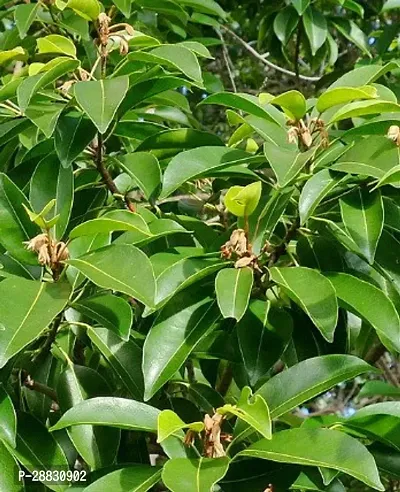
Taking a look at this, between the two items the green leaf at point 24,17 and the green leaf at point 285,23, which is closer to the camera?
the green leaf at point 24,17

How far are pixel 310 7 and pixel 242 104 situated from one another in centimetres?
135

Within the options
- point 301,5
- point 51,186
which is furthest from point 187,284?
point 301,5

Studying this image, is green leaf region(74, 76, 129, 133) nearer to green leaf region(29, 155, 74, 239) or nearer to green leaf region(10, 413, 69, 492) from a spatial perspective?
green leaf region(29, 155, 74, 239)

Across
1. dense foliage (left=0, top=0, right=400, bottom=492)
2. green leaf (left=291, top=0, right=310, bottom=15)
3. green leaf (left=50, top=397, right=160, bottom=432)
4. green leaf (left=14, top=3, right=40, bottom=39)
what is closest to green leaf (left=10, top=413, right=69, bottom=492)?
dense foliage (left=0, top=0, right=400, bottom=492)

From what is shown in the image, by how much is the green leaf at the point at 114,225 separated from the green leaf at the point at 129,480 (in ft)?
0.95

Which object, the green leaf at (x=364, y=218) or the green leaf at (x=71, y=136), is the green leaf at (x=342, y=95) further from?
the green leaf at (x=71, y=136)

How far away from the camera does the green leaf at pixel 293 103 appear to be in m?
1.10

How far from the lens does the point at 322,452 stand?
89 cm

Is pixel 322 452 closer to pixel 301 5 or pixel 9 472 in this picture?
pixel 9 472

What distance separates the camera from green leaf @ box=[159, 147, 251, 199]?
109 centimetres

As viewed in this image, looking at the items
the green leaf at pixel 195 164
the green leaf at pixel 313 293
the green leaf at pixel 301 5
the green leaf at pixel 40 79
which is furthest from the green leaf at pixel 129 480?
the green leaf at pixel 301 5

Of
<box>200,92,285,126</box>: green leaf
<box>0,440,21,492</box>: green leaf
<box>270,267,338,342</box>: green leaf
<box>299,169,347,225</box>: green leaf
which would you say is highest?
<box>200,92,285,126</box>: green leaf

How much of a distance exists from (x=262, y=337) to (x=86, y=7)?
1.93 feet

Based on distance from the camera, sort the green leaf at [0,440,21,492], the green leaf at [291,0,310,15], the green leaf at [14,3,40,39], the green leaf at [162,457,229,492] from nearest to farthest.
A: 1. the green leaf at [162,457,229,492]
2. the green leaf at [0,440,21,492]
3. the green leaf at [14,3,40,39]
4. the green leaf at [291,0,310,15]
